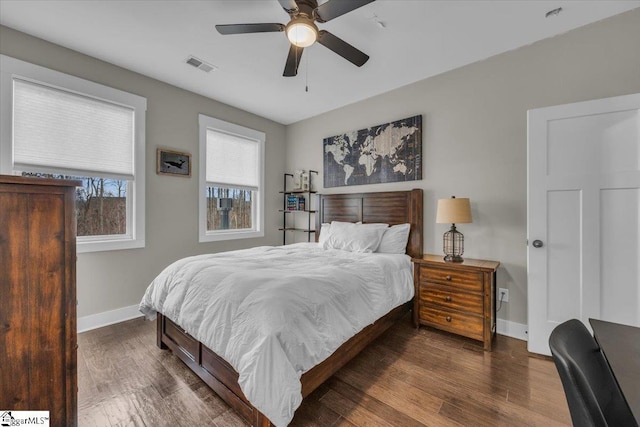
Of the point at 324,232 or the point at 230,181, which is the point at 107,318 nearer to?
the point at 230,181

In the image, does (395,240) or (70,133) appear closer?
(70,133)

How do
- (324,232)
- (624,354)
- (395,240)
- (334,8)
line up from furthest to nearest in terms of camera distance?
1. (324,232)
2. (395,240)
3. (334,8)
4. (624,354)

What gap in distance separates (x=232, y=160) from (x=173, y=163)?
3.02ft

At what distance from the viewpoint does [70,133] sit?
2.73 meters

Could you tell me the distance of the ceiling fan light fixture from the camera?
5.94 ft

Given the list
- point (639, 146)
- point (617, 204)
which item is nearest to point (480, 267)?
point (617, 204)

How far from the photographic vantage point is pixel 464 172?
2.99m

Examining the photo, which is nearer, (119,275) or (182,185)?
(119,275)

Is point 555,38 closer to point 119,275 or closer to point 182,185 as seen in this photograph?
point 182,185

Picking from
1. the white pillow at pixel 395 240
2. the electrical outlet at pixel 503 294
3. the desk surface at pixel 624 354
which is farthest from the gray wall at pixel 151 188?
the desk surface at pixel 624 354

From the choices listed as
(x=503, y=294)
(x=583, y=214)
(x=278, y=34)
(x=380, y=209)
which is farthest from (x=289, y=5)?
(x=503, y=294)

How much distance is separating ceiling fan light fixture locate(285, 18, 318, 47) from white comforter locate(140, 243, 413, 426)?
1.71 m

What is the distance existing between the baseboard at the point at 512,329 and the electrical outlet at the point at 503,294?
8.6 inches

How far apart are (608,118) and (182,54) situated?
389 cm
